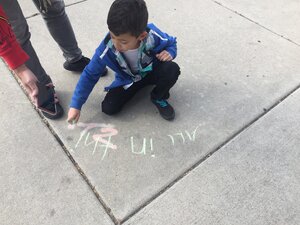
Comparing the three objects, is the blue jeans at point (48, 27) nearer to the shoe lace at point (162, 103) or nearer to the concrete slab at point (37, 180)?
the concrete slab at point (37, 180)

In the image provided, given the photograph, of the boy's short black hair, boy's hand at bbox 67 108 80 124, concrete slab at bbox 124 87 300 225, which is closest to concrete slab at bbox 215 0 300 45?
concrete slab at bbox 124 87 300 225

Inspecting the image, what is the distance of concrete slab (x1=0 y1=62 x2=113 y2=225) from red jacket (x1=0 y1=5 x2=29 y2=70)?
0.61 metres

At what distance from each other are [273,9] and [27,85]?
103 inches

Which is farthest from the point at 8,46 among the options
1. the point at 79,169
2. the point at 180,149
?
the point at 180,149

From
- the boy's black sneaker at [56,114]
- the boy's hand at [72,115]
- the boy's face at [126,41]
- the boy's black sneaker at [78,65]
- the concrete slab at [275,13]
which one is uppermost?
the boy's face at [126,41]

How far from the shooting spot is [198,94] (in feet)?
7.77

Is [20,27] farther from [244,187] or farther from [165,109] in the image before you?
[244,187]

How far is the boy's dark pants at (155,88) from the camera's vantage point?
210 cm

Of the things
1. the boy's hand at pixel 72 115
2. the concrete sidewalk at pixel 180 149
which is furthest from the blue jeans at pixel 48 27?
the boy's hand at pixel 72 115

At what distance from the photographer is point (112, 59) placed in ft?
6.54

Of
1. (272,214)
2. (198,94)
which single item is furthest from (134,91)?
(272,214)

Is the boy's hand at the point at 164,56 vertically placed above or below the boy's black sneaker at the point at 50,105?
above

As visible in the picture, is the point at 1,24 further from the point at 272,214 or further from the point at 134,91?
the point at 272,214

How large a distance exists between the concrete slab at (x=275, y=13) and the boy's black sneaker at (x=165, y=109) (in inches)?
56.5
